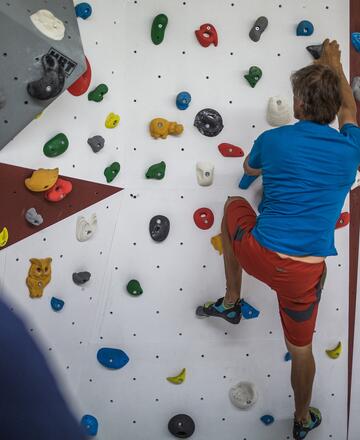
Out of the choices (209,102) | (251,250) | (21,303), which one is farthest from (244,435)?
(209,102)

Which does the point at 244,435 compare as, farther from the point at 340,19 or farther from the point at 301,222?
the point at 340,19

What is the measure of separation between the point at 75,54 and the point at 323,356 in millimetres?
1645

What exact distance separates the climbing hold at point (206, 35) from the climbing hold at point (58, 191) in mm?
813

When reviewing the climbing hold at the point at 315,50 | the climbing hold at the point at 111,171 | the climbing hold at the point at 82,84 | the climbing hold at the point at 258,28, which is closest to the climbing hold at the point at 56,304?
the climbing hold at the point at 111,171

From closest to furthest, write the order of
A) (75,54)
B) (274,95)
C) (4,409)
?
1. (4,409)
2. (75,54)
3. (274,95)

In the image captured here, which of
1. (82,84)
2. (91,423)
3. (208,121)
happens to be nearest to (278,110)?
(208,121)

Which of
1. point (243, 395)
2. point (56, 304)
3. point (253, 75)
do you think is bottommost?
point (243, 395)

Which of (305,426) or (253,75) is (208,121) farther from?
(305,426)

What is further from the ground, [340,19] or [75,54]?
[340,19]

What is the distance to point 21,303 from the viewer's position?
249cm

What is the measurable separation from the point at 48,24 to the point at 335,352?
5.90ft

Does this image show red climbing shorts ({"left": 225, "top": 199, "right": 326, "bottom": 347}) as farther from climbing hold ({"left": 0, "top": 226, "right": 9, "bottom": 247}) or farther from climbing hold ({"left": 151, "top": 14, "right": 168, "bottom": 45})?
climbing hold ({"left": 0, "top": 226, "right": 9, "bottom": 247})

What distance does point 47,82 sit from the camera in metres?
2.33

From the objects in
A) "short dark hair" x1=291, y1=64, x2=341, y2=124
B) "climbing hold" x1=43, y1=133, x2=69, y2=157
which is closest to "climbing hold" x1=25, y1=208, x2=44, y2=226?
"climbing hold" x1=43, y1=133, x2=69, y2=157
